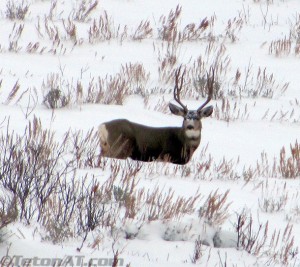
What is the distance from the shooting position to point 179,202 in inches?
265

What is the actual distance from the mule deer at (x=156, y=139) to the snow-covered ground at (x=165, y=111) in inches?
9.6

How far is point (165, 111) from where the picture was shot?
37.7 feet

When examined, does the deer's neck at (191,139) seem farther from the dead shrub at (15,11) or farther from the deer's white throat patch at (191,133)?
the dead shrub at (15,11)

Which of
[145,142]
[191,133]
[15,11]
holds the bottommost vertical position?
[145,142]

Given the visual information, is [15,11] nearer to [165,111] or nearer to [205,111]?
[165,111]

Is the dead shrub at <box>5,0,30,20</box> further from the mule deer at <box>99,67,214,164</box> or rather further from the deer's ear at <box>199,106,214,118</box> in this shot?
the deer's ear at <box>199,106,214,118</box>

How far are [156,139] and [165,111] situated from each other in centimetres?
178

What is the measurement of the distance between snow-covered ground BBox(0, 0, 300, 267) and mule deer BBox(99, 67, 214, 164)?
0.24 m

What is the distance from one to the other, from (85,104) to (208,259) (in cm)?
544

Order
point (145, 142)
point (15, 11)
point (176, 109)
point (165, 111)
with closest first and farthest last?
point (145, 142) < point (176, 109) < point (165, 111) < point (15, 11)

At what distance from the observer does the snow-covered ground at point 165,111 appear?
626 centimetres

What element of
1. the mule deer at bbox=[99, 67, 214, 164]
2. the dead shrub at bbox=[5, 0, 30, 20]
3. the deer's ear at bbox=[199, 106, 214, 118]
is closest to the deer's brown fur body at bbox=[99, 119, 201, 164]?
the mule deer at bbox=[99, 67, 214, 164]

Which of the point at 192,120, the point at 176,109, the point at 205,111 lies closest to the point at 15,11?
the point at 176,109

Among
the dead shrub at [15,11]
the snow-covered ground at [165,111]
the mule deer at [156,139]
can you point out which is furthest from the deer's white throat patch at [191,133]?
the dead shrub at [15,11]
